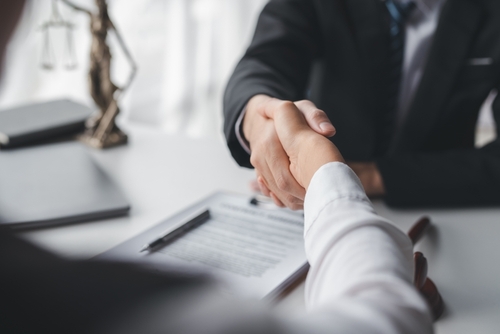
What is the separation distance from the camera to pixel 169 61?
2.86m

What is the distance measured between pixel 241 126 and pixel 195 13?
207 centimetres

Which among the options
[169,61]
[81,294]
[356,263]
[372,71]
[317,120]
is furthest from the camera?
[169,61]

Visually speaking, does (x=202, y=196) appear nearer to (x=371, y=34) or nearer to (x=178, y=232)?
(x=178, y=232)

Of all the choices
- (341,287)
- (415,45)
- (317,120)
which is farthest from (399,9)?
(341,287)

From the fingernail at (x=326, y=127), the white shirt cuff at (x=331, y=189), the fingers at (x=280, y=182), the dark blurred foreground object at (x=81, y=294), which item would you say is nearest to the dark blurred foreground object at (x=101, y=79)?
the fingers at (x=280, y=182)

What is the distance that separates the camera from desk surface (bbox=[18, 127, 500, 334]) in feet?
2.04

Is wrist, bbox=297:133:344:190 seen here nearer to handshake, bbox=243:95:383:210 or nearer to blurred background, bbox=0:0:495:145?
handshake, bbox=243:95:383:210

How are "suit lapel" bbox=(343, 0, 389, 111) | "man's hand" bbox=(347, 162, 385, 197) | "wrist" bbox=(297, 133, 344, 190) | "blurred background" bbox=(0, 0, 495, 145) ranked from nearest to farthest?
"wrist" bbox=(297, 133, 344, 190) < "man's hand" bbox=(347, 162, 385, 197) < "suit lapel" bbox=(343, 0, 389, 111) < "blurred background" bbox=(0, 0, 495, 145)

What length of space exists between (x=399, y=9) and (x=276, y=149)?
74cm

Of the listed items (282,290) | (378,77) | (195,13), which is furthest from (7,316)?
(195,13)

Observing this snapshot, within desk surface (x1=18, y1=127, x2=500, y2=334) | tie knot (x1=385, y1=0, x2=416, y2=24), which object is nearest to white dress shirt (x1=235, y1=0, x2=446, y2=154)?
tie knot (x1=385, y1=0, x2=416, y2=24)

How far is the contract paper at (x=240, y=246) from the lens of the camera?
0.66 meters

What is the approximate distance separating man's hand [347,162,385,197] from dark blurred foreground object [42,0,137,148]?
58cm

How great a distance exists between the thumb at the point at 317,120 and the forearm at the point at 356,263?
0.62 feet
